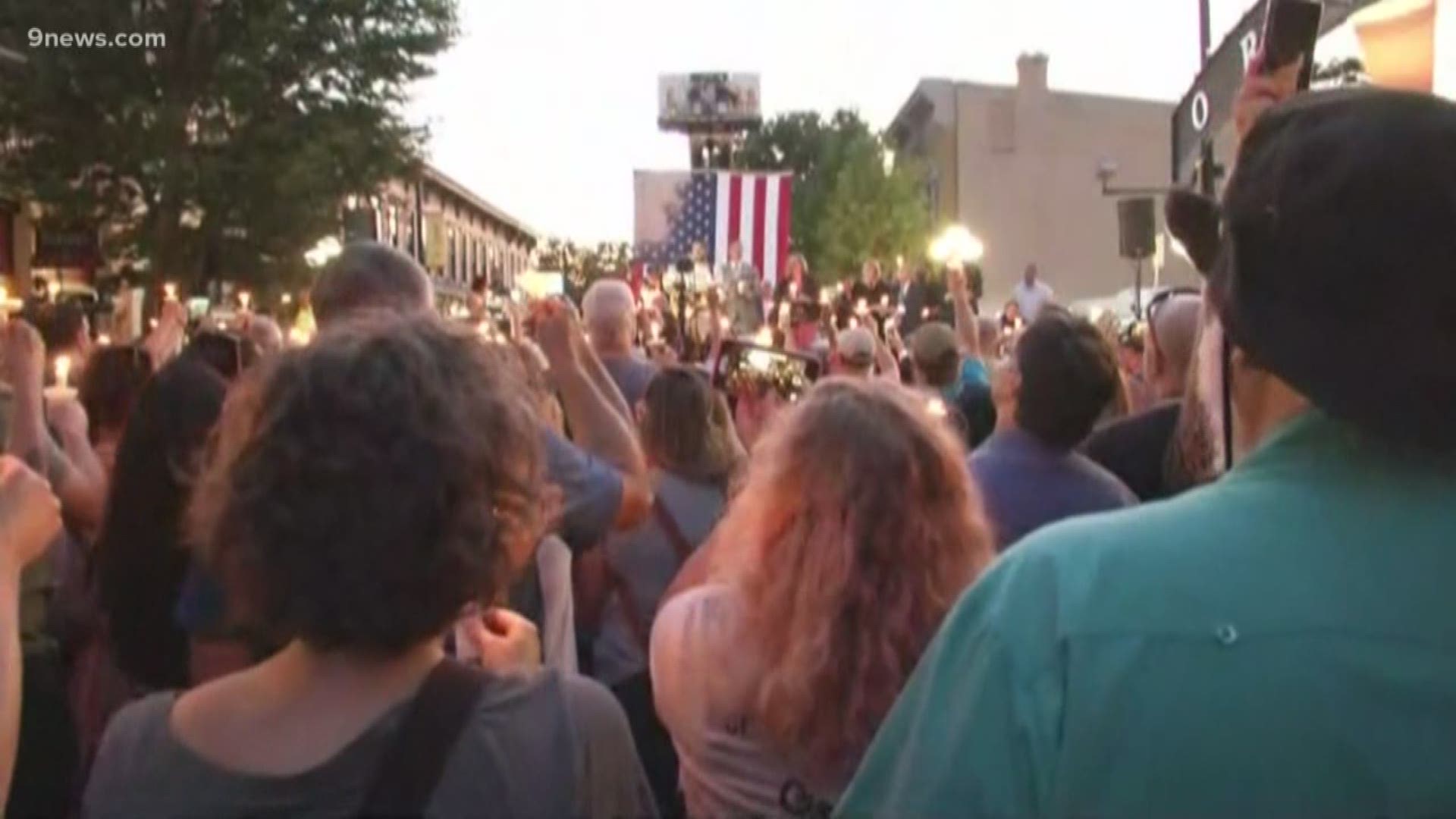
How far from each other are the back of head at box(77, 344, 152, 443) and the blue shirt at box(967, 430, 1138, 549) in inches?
98.2

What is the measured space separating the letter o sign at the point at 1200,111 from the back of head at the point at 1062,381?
0.70 metres

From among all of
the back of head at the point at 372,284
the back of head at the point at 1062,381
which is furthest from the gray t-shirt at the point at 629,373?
the back of head at the point at 372,284

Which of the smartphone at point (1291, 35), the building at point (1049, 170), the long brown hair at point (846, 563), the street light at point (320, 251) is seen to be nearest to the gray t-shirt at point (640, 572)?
the long brown hair at point (846, 563)

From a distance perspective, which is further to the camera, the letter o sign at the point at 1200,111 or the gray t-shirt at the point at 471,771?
the letter o sign at the point at 1200,111

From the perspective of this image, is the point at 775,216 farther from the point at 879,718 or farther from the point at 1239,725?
the point at 1239,725

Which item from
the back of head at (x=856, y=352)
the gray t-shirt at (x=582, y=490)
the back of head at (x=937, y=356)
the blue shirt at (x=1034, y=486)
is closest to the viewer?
the gray t-shirt at (x=582, y=490)

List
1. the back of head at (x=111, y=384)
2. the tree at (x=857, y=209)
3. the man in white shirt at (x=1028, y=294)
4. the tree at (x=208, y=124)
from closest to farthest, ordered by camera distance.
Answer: the back of head at (x=111, y=384)
the man in white shirt at (x=1028, y=294)
the tree at (x=208, y=124)
the tree at (x=857, y=209)

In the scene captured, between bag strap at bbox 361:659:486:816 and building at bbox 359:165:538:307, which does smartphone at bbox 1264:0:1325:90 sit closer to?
bag strap at bbox 361:659:486:816

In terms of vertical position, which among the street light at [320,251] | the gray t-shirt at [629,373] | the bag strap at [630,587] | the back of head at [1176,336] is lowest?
the bag strap at [630,587]

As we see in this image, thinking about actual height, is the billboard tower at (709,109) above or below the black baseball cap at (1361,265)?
above

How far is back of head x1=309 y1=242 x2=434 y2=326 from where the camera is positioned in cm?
438

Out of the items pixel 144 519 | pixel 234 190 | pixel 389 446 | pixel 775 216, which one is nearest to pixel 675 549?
pixel 144 519

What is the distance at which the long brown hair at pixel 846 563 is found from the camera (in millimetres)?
3164

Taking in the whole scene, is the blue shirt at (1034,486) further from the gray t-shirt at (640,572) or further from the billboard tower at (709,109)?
the billboard tower at (709,109)
